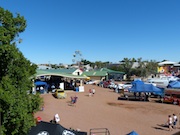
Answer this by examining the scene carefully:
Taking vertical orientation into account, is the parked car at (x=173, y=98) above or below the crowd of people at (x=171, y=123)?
above

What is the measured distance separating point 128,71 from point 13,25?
221 ft

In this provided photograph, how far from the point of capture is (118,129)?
54.2ft

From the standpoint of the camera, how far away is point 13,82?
8.29m

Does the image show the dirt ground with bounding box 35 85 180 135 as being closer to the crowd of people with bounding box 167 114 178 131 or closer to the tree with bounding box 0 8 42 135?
the crowd of people with bounding box 167 114 178 131

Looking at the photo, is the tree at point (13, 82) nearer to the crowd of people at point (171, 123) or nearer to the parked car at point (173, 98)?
the crowd of people at point (171, 123)

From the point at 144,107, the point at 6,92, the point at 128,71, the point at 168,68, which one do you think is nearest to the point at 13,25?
the point at 6,92

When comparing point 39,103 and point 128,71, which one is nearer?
point 39,103

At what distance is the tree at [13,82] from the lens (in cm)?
757

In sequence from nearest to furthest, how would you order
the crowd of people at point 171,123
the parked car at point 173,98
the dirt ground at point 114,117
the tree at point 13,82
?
the tree at point 13,82 < the crowd of people at point 171,123 < the dirt ground at point 114,117 < the parked car at point 173,98

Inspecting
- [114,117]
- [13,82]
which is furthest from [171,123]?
[13,82]

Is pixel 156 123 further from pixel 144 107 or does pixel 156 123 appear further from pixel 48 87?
pixel 48 87

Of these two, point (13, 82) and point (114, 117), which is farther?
point (114, 117)

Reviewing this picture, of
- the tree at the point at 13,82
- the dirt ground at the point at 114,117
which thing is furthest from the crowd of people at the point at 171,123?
the tree at the point at 13,82

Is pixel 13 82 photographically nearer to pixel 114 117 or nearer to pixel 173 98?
pixel 114 117
